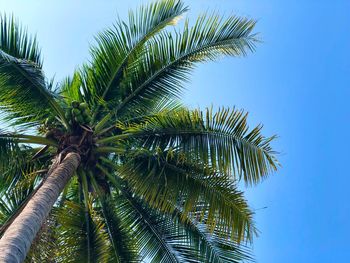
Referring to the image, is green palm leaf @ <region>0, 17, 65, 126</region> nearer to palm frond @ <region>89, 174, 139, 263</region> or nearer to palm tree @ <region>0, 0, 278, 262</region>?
palm tree @ <region>0, 0, 278, 262</region>

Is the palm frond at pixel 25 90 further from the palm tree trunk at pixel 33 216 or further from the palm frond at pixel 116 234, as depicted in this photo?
the palm frond at pixel 116 234

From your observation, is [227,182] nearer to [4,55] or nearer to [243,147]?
[243,147]

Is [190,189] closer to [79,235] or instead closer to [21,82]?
[79,235]

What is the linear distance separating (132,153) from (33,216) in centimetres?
252

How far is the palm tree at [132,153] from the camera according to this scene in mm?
8234

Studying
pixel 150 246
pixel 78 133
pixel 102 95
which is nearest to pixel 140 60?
pixel 102 95

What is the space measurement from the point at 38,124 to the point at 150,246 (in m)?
3.13

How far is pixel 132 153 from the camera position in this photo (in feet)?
28.5

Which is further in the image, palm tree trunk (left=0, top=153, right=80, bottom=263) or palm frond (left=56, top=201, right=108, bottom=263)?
palm frond (left=56, top=201, right=108, bottom=263)

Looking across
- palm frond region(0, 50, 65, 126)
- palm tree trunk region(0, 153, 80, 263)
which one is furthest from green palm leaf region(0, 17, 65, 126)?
palm tree trunk region(0, 153, 80, 263)

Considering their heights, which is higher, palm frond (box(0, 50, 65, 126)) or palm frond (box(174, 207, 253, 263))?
palm frond (box(0, 50, 65, 126))

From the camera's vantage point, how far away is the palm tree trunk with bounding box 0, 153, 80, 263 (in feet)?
18.2

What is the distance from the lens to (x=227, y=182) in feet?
27.3

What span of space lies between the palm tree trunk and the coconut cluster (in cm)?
66
